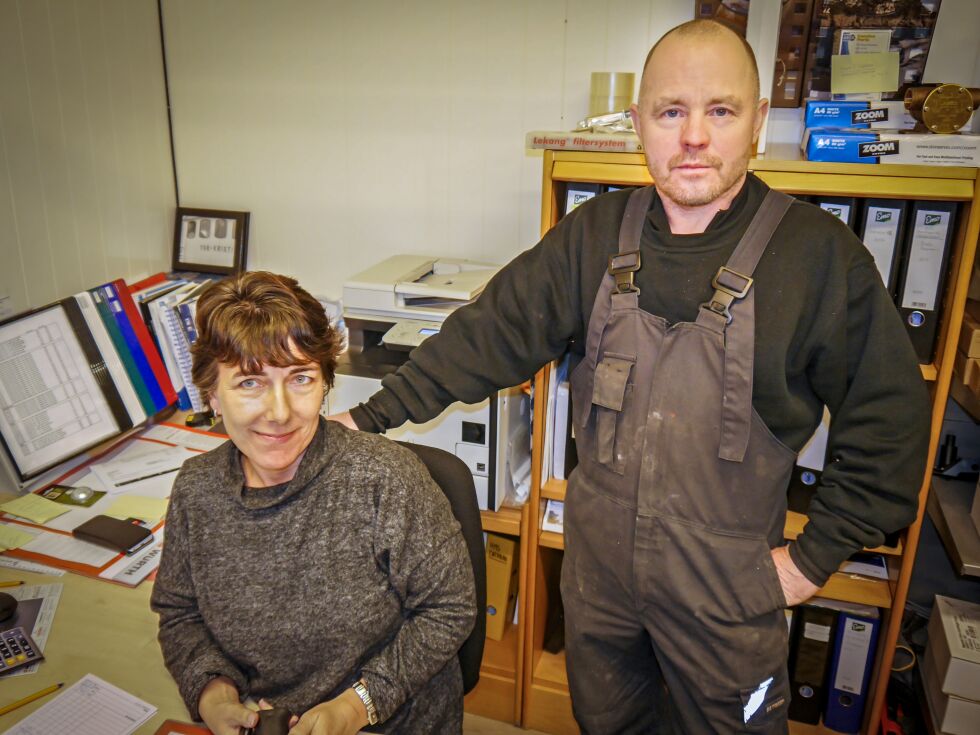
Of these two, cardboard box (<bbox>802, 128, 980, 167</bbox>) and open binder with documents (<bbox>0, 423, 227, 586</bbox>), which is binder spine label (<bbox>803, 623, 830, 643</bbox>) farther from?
open binder with documents (<bbox>0, 423, 227, 586</bbox>)

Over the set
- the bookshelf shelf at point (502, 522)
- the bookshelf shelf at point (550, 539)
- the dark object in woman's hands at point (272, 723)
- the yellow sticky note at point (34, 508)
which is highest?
the dark object in woman's hands at point (272, 723)

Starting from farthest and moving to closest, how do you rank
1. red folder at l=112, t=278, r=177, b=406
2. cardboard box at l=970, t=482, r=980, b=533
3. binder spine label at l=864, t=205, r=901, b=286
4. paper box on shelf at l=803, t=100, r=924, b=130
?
1. red folder at l=112, t=278, r=177, b=406
2. cardboard box at l=970, t=482, r=980, b=533
3. paper box on shelf at l=803, t=100, r=924, b=130
4. binder spine label at l=864, t=205, r=901, b=286

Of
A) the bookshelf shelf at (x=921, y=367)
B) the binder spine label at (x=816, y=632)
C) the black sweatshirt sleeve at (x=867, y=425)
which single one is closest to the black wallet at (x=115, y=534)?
the bookshelf shelf at (x=921, y=367)

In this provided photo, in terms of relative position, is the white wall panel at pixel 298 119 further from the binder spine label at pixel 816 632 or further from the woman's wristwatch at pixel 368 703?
the woman's wristwatch at pixel 368 703

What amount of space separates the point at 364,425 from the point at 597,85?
114cm

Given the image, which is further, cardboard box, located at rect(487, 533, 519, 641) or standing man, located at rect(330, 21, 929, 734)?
cardboard box, located at rect(487, 533, 519, 641)

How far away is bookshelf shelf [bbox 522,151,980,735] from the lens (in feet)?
5.37

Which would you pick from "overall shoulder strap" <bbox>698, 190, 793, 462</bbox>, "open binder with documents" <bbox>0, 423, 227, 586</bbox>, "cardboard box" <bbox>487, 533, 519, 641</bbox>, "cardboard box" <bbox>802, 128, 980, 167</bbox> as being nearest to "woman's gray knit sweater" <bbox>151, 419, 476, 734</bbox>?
"open binder with documents" <bbox>0, 423, 227, 586</bbox>

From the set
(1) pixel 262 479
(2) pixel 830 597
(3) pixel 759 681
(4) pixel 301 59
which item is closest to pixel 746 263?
(3) pixel 759 681

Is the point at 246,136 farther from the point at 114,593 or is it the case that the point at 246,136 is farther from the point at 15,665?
the point at 15,665

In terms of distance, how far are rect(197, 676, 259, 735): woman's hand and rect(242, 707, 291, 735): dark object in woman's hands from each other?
0.07 feet

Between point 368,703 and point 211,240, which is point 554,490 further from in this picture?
point 211,240

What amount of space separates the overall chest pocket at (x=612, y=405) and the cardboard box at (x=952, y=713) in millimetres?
1167

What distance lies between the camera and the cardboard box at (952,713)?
190cm
